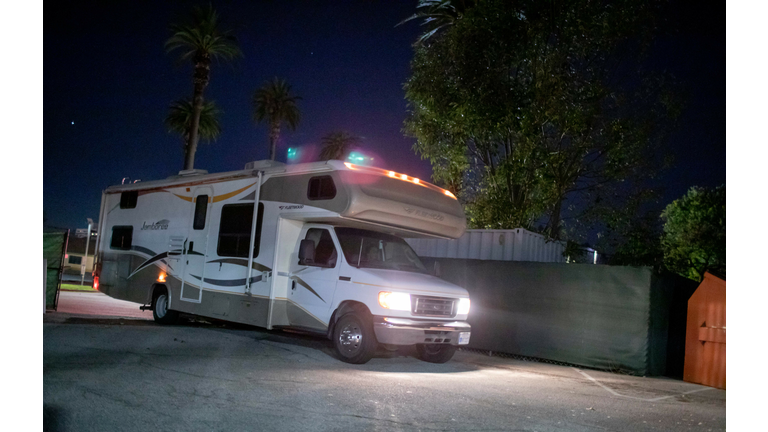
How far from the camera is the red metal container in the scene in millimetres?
9672

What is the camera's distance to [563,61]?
17.0m

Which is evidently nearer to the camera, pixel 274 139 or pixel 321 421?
pixel 321 421

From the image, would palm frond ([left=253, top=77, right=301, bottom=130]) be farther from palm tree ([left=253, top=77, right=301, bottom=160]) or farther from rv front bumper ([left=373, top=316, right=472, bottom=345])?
rv front bumper ([left=373, top=316, right=472, bottom=345])

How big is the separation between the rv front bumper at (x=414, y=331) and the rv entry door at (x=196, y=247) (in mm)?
4435

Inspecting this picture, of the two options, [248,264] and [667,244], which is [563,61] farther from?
[248,264]

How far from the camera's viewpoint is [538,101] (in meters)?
16.9

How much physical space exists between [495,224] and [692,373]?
27.3ft

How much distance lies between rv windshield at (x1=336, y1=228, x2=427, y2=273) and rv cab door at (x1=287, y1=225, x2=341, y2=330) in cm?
20

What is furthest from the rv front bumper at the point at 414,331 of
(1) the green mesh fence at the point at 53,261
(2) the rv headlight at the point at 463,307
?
(1) the green mesh fence at the point at 53,261

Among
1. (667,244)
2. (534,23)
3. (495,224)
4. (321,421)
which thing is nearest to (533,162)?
(495,224)

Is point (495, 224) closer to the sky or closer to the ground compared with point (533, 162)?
closer to the ground

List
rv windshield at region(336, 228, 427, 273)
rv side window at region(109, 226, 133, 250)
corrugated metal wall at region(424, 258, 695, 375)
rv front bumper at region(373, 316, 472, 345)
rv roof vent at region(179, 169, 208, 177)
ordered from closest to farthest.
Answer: rv front bumper at region(373, 316, 472, 345) → rv windshield at region(336, 228, 427, 273) → corrugated metal wall at region(424, 258, 695, 375) → rv roof vent at region(179, 169, 208, 177) → rv side window at region(109, 226, 133, 250)

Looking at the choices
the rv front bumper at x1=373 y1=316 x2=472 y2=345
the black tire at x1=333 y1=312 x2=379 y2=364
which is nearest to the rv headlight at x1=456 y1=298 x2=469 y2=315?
the rv front bumper at x1=373 y1=316 x2=472 y2=345

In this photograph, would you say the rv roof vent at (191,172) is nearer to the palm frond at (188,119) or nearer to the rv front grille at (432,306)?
the rv front grille at (432,306)
